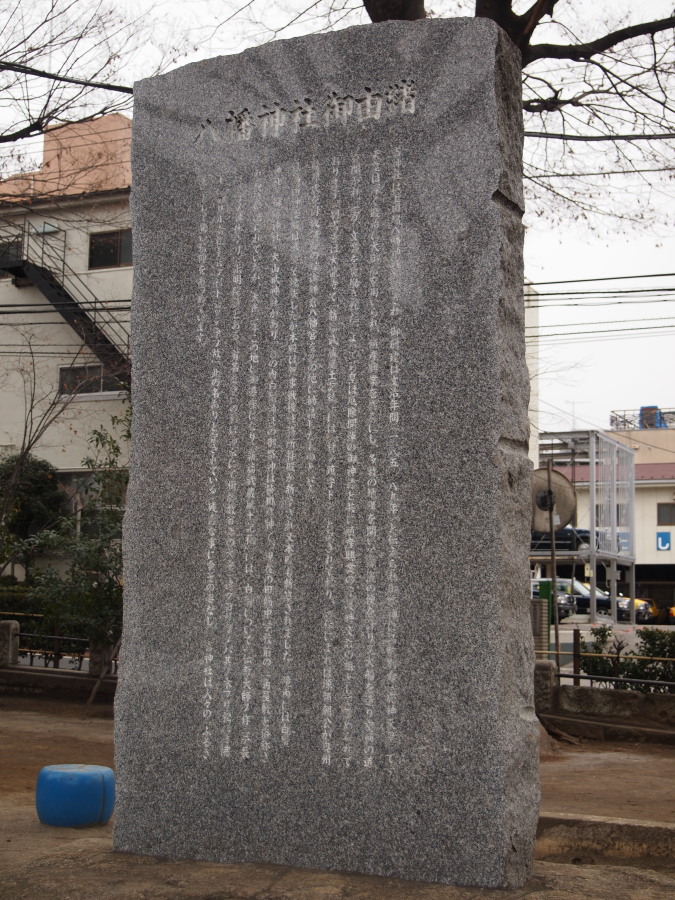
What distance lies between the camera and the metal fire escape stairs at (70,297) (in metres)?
17.0

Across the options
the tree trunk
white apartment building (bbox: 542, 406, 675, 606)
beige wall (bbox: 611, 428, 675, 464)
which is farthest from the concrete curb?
beige wall (bbox: 611, 428, 675, 464)

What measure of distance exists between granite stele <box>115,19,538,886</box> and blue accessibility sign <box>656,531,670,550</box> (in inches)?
1087

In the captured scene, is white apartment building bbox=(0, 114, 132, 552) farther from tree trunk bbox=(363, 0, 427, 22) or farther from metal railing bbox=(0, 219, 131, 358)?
tree trunk bbox=(363, 0, 427, 22)

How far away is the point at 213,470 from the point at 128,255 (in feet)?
48.9

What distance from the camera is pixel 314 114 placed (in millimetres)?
3924

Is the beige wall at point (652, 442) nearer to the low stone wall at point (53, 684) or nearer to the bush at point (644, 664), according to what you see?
the bush at point (644, 664)

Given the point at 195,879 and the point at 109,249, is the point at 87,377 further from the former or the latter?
the point at 195,879

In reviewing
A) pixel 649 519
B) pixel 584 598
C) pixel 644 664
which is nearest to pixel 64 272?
pixel 644 664

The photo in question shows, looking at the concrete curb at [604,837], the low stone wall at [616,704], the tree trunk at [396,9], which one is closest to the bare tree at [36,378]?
the tree trunk at [396,9]

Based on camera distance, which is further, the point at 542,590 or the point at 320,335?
the point at 542,590

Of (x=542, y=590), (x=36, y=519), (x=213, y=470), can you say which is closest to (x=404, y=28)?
(x=213, y=470)

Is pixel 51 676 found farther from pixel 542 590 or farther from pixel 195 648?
pixel 195 648

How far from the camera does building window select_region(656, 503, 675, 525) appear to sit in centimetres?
2962

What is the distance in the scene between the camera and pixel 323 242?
3818mm
